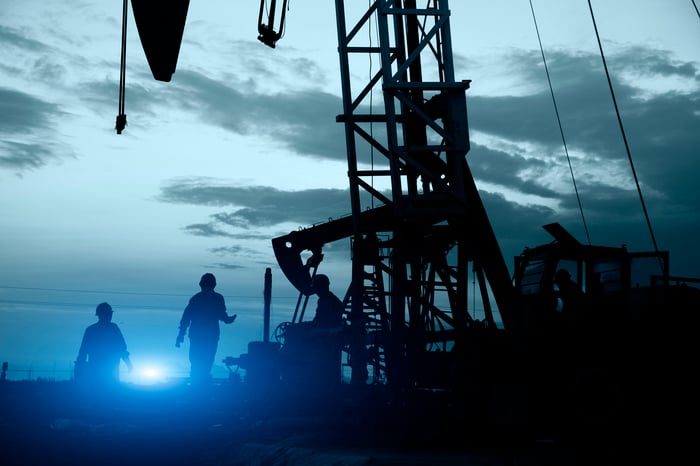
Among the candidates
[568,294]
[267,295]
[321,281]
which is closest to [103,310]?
[321,281]

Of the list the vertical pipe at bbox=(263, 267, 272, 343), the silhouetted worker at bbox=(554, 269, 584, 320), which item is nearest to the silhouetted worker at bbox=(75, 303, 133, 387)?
the silhouetted worker at bbox=(554, 269, 584, 320)

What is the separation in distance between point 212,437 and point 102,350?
9.23ft

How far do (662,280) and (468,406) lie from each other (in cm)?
293

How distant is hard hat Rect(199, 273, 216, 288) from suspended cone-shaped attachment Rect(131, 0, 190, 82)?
467 centimetres

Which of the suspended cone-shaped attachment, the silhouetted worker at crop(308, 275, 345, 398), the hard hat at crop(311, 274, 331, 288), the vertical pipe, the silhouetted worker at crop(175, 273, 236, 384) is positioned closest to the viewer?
the suspended cone-shaped attachment

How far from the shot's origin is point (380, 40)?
1330 centimetres

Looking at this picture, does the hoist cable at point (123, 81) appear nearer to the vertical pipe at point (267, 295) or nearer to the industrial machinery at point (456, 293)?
the industrial machinery at point (456, 293)

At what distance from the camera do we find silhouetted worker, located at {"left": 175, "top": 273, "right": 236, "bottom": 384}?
12102mm

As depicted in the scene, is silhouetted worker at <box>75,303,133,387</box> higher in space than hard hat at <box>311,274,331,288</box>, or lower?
lower

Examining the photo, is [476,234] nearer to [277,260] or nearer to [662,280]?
[662,280]

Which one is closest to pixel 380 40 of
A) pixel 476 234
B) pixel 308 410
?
pixel 476 234

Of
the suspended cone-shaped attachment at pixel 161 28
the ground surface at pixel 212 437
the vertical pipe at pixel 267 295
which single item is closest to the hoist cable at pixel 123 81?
the suspended cone-shaped attachment at pixel 161 28

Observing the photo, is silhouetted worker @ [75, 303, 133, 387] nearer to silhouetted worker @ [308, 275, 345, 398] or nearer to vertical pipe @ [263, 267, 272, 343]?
silhouetted worker @ [308, 275, 345, 398]

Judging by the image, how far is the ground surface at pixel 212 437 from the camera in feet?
25.8
